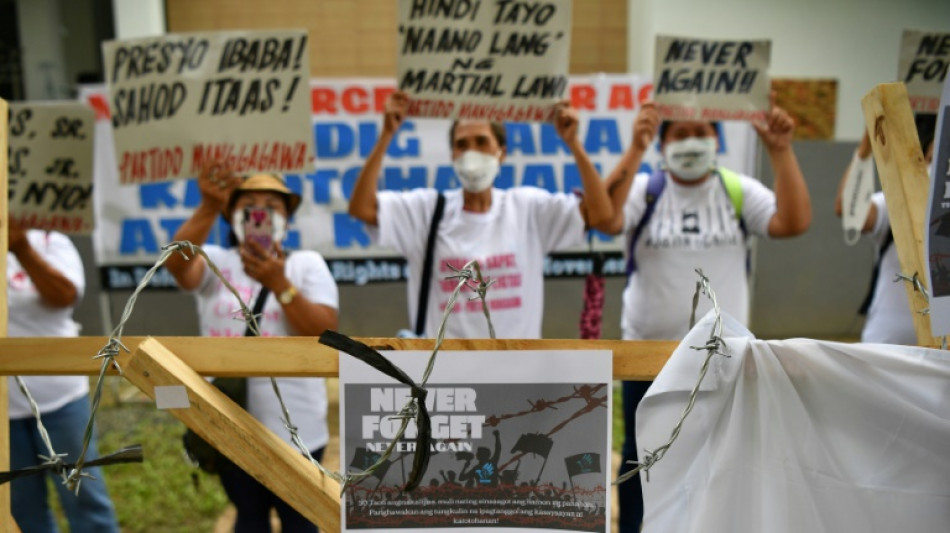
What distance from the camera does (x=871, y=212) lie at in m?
3.21

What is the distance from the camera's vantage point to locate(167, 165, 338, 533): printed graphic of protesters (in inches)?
94.7

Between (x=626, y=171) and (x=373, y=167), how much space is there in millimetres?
943

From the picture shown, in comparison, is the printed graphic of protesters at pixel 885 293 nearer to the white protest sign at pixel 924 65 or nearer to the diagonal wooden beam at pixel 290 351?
the white protest sign at pixel 924 65

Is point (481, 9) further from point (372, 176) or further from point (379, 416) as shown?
point (379, 416)

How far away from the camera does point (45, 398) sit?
2787 mm

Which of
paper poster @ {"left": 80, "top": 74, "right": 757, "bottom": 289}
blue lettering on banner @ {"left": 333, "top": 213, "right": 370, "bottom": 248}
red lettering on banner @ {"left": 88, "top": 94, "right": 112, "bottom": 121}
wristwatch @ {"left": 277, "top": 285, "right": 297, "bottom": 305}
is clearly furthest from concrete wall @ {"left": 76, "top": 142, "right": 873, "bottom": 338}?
wristwatch @ {"left": 277, "top": 285, "right": 297, "bottom": 305}

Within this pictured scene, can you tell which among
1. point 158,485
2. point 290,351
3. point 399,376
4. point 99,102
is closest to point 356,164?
point 99,102

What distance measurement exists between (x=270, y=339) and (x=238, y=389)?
3.82 feet

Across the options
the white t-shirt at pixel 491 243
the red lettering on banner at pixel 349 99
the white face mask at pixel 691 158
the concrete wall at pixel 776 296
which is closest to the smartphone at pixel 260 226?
the white t-shirt at pixel 491 243

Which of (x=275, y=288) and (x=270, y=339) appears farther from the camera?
(x=275, y=288)

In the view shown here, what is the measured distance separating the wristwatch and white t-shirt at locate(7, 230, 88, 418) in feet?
3.15

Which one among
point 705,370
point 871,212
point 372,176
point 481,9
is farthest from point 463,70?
point 705,370

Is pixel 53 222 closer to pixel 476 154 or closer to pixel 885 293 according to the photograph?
pixel 476 154

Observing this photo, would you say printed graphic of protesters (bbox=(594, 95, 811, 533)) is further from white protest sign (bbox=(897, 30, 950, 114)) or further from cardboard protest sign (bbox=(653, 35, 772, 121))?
white protest sign (bbox=(897, 30, 950, 114))
